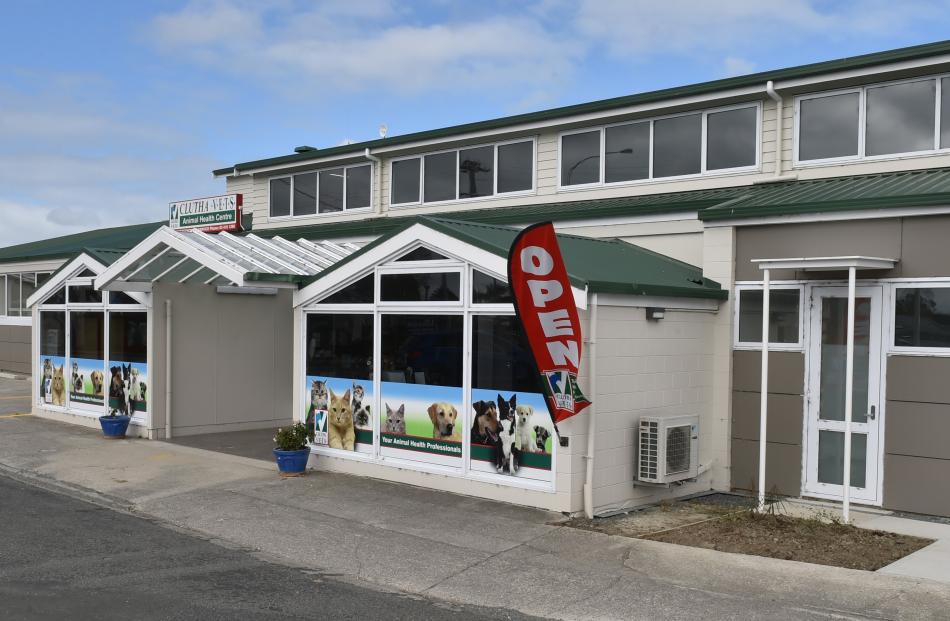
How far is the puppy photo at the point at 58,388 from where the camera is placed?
1734 centimetres

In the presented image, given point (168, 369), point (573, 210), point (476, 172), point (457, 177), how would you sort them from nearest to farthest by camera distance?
1. point (573, 210)
2. point (168, 369)
3. point (476, 172)
4. point (457, 177)

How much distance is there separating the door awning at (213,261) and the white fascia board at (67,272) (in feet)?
4.79

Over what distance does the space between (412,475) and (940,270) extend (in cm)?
671

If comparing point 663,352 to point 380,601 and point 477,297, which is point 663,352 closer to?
point 477,297

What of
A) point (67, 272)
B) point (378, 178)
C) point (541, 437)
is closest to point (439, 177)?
point (378, 178)

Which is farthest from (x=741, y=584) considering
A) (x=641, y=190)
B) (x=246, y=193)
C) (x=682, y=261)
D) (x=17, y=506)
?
(x=246, y=193)

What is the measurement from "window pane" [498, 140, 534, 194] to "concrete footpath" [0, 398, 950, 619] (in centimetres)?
755

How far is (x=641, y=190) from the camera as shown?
49.3ft

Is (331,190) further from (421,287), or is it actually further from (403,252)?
(421,287)

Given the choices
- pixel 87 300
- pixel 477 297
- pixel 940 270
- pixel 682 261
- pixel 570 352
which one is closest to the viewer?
→ pixel 570 352

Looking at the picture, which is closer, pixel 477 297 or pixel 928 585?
pixel 928 585

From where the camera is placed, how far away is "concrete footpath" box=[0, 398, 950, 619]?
683 cm

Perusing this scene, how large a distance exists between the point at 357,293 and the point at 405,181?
304 inches

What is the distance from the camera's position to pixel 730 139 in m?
14.3
